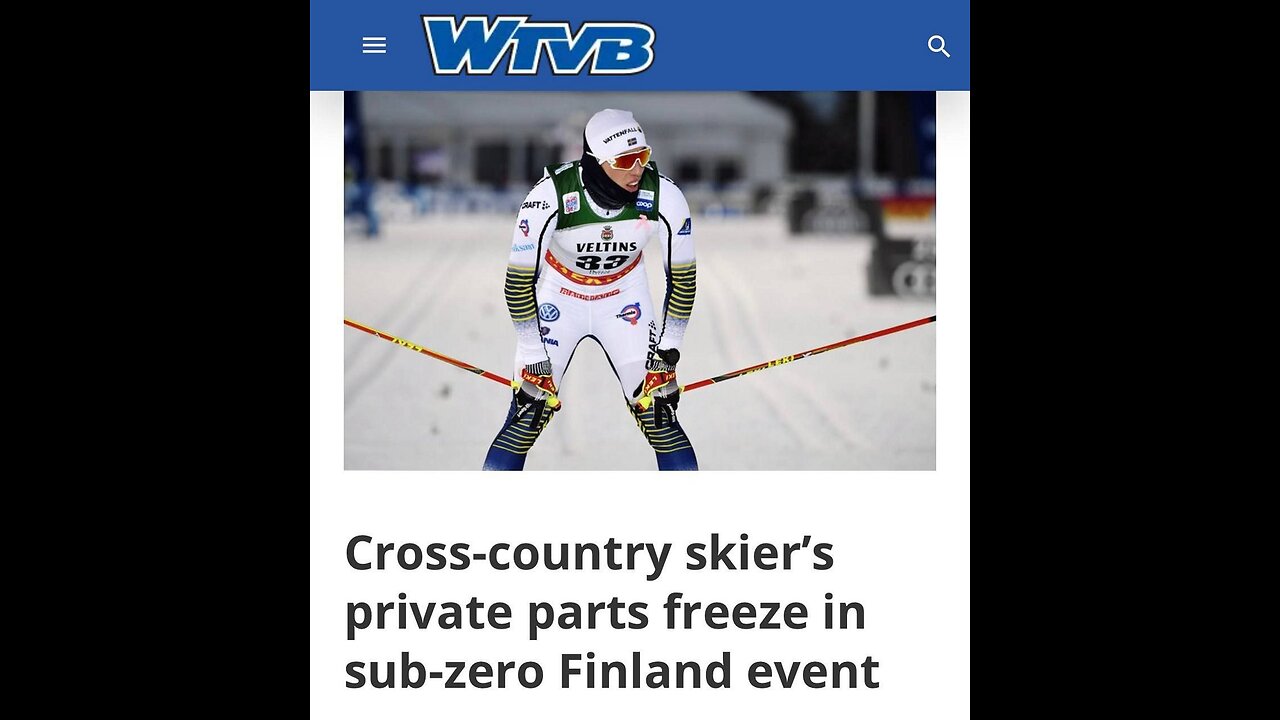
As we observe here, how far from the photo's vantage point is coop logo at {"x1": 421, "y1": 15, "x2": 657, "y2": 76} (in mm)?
4742

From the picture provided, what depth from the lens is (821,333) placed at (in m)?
11.0

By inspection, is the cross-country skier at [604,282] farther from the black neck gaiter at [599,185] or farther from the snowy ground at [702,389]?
the snowy ground at [702,389]

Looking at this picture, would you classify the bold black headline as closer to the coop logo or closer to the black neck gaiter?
the black neck gaiter

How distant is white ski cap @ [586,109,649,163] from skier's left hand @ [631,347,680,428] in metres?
0.81

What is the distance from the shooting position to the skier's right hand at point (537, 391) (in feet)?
17.2

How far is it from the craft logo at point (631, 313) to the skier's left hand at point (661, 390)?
0.57ft

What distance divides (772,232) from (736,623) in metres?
22.2

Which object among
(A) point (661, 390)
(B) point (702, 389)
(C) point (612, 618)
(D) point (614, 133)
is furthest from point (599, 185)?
(B) point (702, 389)

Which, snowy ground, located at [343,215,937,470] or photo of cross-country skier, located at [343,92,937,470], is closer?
photo of cross-country skier, located at [343,92,937,470]

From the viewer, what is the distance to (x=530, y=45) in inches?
188

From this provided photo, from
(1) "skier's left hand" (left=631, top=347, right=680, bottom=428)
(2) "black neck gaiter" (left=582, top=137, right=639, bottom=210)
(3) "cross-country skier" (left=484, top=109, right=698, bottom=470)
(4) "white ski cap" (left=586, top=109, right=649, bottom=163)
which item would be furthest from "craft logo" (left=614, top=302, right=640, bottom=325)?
(4) "white ski cap" (left=586, top=109, right=649, bottom=163)

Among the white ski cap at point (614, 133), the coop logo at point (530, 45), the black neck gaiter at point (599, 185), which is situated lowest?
the black neck gaiter at point (599, 185)

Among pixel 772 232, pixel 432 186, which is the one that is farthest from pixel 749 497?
pixel 432 186

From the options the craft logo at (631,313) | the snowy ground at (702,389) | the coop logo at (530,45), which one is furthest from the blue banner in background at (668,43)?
the snowy ground at (702,389)
